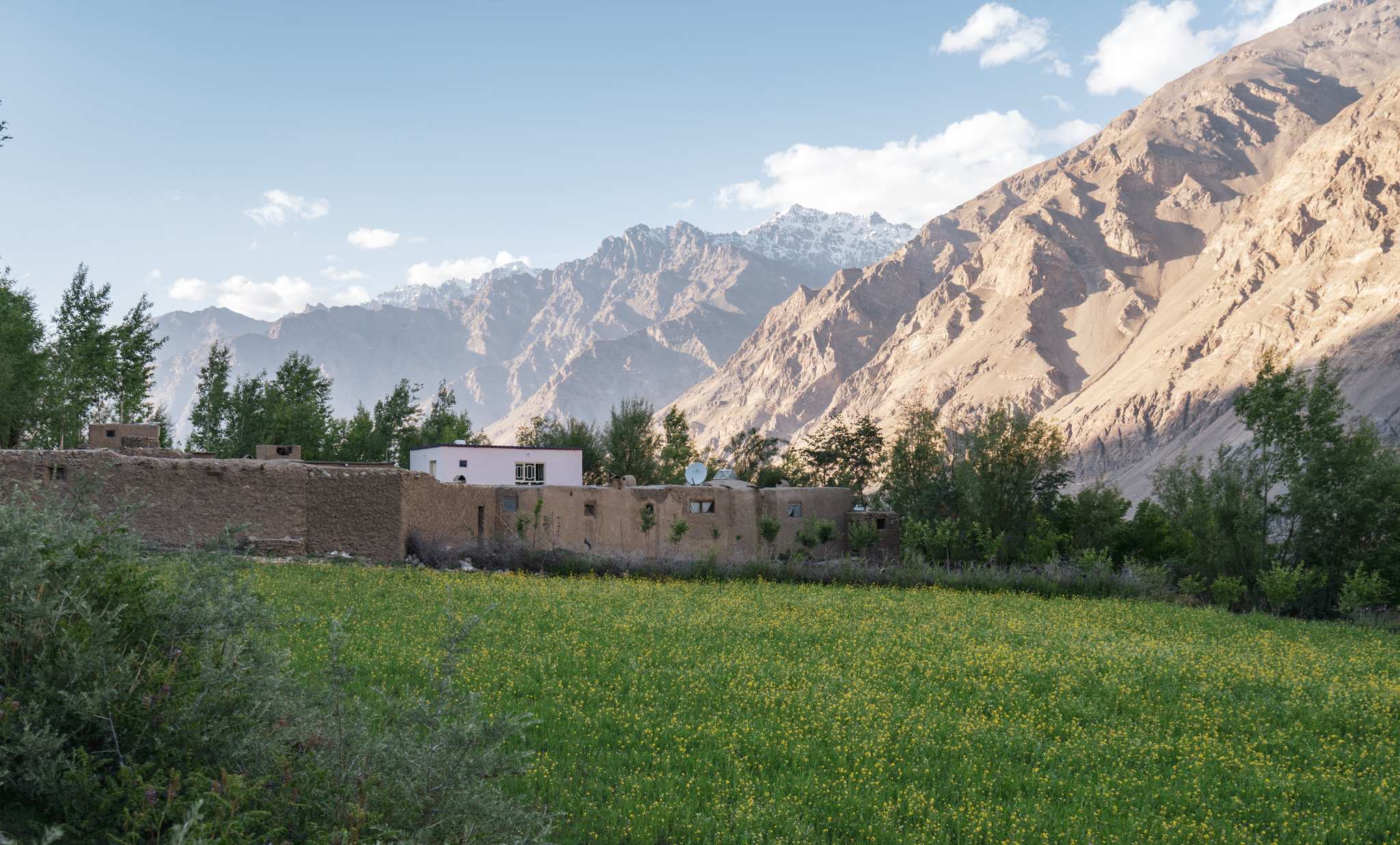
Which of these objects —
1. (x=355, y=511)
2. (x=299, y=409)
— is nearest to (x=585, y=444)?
(x=299, y=409)

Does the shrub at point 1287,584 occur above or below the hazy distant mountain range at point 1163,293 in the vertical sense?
below

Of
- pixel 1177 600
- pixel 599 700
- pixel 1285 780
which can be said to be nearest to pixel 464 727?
pixel 599 700

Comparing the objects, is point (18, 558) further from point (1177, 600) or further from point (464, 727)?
point (1177, 600)

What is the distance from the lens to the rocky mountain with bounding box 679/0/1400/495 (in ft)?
323

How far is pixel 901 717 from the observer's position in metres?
Result: 9.55

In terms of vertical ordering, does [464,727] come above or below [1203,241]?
below

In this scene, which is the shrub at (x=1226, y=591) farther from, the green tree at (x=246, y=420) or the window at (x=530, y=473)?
the green tree at (x=246, y=420)

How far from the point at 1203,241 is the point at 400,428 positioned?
473 feet

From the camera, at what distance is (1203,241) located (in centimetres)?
14550

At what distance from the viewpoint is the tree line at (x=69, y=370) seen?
33719 millimetres

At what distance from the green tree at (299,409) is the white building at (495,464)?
49.5ft

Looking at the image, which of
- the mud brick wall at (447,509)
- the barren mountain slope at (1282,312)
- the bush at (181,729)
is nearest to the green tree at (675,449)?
the mud brick wall at (447,509)

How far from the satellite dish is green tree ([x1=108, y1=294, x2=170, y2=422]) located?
3285 cm

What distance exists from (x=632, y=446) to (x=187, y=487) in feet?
135
